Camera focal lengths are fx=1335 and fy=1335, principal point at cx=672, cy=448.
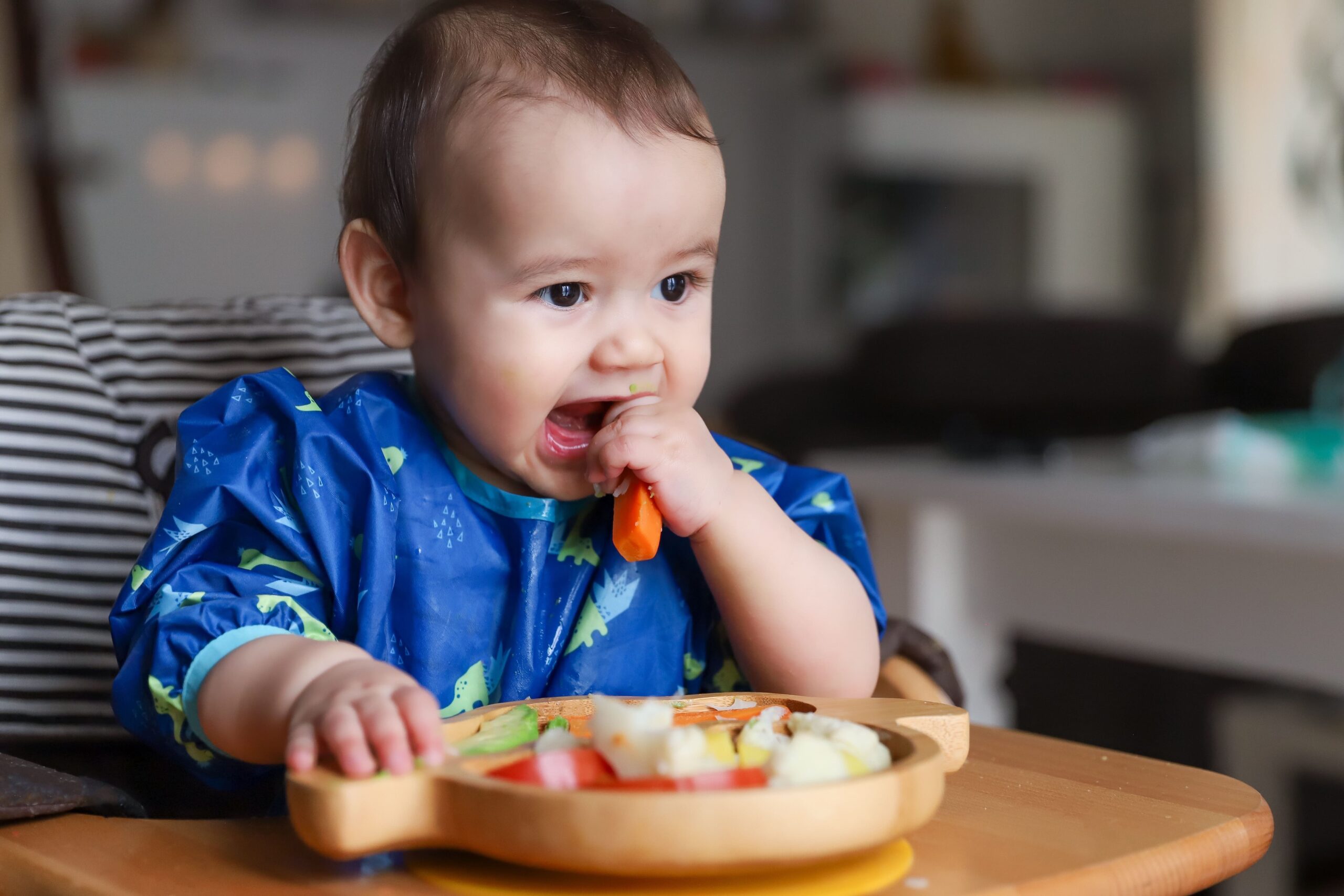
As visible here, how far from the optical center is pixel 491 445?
702mm

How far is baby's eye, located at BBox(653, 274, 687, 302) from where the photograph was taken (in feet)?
2.26

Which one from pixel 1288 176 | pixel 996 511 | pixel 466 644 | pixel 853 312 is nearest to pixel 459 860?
pixel 466 644

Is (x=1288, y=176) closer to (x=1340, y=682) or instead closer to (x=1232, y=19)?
(x=1232, y=19)

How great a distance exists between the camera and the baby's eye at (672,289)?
69 centimetres

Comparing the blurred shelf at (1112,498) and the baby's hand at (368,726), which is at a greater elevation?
the baby's hand at (368,726)

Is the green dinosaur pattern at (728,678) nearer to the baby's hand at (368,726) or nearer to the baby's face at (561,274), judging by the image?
the baby's face at (561,274)

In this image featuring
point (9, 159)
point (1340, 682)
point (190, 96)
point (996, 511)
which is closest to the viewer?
point (1340, 682)

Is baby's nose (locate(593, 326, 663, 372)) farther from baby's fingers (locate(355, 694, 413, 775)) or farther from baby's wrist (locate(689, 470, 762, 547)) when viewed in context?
baby's fingers (locate(355, 694, 413, 775))

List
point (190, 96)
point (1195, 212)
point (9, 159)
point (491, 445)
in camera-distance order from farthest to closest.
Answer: point (1195, 212), point (190, 96), point (9, 159), point (491, 445)

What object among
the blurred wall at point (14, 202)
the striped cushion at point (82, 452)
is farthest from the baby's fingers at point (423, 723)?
the blurred wall at point (14, 202)

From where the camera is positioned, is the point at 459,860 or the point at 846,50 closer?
the point at 459,860

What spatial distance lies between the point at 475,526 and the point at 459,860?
0.27m

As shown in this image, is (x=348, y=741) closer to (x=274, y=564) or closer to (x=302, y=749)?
(x=302, y=749)

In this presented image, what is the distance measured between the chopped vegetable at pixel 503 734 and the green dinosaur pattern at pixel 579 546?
19cm
